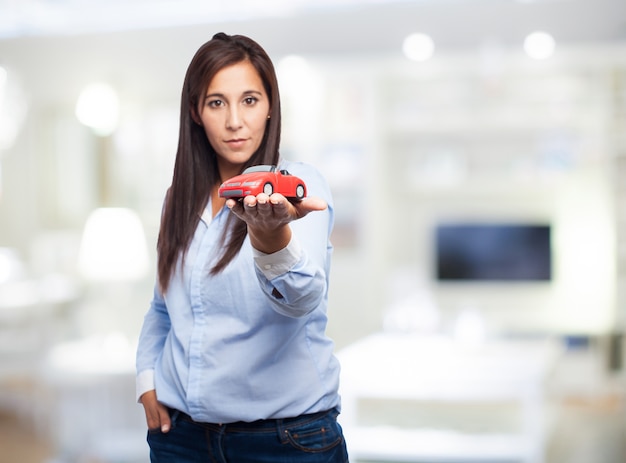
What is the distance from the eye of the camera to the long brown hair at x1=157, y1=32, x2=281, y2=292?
1.02 metres

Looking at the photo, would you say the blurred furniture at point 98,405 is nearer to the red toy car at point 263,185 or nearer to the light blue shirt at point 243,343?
the light blue shirt at point 243,343

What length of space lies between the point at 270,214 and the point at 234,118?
21 centimetres

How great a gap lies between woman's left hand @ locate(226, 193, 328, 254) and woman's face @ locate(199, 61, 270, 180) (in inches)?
7.3

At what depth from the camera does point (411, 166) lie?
17.3 ft

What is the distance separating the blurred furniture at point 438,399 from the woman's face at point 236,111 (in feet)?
4.24

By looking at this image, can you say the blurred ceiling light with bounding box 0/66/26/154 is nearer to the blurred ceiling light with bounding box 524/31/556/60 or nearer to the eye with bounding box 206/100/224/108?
the blurred ceiling light with bounding box 524/31/556/60

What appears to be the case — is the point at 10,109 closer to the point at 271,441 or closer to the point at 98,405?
the point at 98,405

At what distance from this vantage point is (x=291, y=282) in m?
0.90

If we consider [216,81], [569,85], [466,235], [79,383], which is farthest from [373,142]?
[216,81]

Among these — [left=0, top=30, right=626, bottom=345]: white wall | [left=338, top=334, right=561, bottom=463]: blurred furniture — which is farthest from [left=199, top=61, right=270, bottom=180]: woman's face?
[left=0, top=30, right=626, bottom=345]: white wall

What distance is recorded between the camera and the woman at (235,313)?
1.02 m

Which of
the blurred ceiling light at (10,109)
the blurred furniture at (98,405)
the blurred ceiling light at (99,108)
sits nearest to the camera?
the blurred furniture at (98,405)

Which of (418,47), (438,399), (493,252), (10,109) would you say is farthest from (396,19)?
(438,399)

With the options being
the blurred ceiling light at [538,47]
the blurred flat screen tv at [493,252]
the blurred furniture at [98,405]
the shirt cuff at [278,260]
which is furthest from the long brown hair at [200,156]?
the blurred flat screen tv at [493,252]
